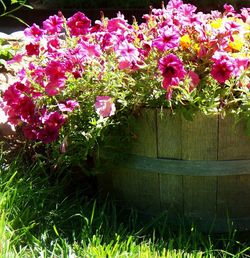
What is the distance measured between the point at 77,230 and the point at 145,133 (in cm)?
55

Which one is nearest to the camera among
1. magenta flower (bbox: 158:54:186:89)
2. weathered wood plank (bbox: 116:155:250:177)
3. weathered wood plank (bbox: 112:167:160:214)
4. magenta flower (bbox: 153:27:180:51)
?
magenta flower (bbox: 158:54:186:89)

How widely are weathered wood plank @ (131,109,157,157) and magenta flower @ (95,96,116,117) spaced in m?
0.17

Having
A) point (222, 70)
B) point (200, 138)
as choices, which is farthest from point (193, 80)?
point (200, 138)

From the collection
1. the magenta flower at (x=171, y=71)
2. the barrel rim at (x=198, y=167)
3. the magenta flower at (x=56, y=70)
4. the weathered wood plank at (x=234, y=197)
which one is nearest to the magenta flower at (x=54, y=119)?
the magenta flower at (x=56, y=70)

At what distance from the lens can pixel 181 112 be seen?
2.36m

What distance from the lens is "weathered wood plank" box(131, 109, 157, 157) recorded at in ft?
8.08

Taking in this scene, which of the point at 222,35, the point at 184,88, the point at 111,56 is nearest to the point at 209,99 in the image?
the point at 184,88

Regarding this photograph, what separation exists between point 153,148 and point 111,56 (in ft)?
1.63

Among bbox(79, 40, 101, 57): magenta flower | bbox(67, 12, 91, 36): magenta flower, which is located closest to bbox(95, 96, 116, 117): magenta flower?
bbox(79, 40, 101, 57): magenta flower

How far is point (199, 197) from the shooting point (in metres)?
2.52

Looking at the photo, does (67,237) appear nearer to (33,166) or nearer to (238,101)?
(33,166)

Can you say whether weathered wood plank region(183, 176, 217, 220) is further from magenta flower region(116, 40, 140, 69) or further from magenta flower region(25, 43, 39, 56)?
magenta flower region(25, 43, 39, 56)

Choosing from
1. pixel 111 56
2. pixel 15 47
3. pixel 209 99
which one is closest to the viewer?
pixel 209 99

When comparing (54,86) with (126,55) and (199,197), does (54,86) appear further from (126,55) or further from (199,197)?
(199,197)
